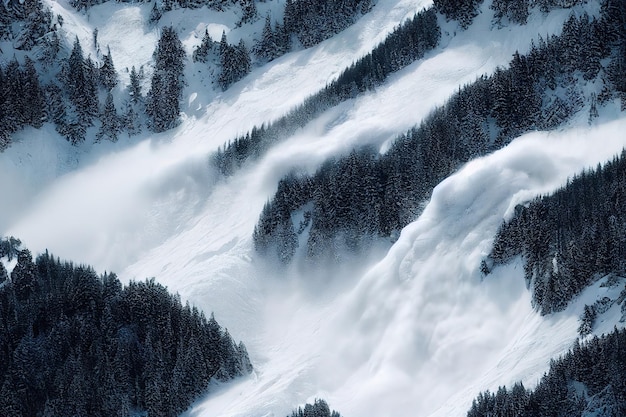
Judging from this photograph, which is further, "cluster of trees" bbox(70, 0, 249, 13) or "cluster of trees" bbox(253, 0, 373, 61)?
"cluster of trees" bbox(70, 0, 249, 13)

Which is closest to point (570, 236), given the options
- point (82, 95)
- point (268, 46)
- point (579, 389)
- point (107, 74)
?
point (579, 389)

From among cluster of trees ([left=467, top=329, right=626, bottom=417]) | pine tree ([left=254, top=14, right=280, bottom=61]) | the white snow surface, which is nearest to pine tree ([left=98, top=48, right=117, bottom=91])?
the white snow surface

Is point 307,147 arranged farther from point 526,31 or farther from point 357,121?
point 526,31

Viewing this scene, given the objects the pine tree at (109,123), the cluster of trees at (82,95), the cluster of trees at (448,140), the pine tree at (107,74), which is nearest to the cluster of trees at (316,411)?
the cluster of trees at (448,140)

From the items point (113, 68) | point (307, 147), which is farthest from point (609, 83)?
point (113, 68)

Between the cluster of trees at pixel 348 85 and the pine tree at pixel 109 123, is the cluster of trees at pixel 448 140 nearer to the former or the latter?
the cluster of trees at pixel 348 85

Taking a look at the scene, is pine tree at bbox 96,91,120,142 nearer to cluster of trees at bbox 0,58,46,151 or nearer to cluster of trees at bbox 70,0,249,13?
cluster of trees at bbox 0,58,46,151
